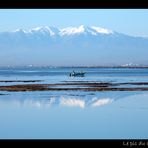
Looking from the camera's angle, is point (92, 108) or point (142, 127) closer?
point (142, 127)

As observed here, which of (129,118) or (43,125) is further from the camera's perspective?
(129,118)

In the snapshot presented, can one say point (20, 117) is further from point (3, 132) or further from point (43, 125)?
point (3, 132)

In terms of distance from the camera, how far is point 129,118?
8227 mm

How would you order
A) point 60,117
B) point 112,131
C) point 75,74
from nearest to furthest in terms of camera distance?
point 112,131, point 60,117, point 75,74

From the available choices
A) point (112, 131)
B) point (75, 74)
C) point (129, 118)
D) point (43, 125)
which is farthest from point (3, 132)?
point (75, 74)
